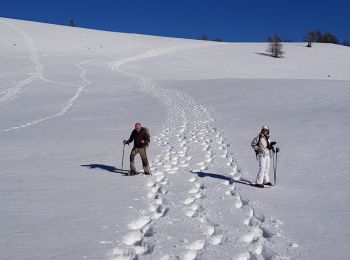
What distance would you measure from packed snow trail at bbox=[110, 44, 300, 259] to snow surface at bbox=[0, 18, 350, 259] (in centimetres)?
2

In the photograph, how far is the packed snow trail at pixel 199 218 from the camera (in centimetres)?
609

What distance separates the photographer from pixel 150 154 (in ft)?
42.5

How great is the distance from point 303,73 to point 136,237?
156 ft

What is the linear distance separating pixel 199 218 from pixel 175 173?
330cm

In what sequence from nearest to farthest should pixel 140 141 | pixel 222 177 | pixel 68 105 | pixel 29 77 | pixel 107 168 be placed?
pixel 222 177
pixel 140 141
pixel 107 168
pixel 68 105
pixel 29 77

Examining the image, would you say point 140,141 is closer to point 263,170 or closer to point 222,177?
point 222,177

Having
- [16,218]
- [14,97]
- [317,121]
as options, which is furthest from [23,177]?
[14,97]

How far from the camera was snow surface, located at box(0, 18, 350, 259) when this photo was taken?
6.39 m

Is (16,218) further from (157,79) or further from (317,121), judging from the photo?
(157,79)

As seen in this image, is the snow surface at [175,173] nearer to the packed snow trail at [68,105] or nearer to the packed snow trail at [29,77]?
the packed snow trail at [68,105]

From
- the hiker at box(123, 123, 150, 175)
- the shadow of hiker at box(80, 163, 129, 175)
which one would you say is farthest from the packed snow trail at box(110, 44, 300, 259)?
the shadow of hiker at box(80, 163, 129, 175)

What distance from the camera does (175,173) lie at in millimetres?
10648

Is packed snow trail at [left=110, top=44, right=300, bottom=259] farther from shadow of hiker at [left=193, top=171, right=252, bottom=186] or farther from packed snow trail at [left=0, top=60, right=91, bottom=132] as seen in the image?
packed snow trail at [left=0, top=60, right=91, bottom=132]

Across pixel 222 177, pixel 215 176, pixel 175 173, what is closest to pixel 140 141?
pixel 175 173
